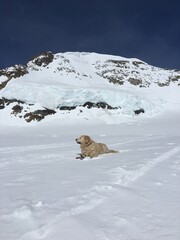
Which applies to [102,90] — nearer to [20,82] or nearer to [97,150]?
[20,82]

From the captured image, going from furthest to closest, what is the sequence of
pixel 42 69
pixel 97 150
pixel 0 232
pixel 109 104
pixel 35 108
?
pixel 42 69
pixel 109 104
pixel 35 108
pixel 97 150
pixel 0 232

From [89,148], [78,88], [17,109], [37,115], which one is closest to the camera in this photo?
[89,148]

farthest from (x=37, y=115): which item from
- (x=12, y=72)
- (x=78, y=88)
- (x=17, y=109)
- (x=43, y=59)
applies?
(x=43, y=59)

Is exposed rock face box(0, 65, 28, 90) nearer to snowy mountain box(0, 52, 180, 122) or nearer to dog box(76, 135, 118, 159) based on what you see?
snowy mountain box(0, 52, 180, 122)

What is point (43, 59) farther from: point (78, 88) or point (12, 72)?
point (78, 88)

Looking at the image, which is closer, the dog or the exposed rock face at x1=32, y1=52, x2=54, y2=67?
the dog

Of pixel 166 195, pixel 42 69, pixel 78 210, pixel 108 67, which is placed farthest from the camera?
pixel 108 67

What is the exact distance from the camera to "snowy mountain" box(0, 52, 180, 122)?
43219 mm

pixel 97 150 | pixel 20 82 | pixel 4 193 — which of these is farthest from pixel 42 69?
pixel 4 193

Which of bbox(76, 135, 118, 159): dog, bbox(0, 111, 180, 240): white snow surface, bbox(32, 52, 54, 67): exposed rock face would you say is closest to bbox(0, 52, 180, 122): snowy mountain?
bbox(32, 52, 54, 67): exposed rock face

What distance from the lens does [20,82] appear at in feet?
144

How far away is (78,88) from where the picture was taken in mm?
44062

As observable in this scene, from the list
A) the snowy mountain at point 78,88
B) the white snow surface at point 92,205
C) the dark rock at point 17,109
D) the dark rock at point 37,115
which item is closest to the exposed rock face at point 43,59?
the snowy mountain at point 78,88

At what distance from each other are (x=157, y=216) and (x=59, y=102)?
134ft
